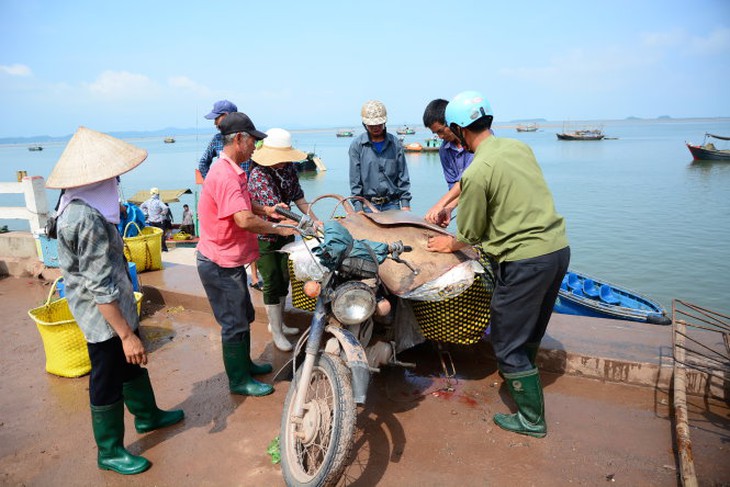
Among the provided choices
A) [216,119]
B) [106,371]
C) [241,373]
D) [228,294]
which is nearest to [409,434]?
[241,373]

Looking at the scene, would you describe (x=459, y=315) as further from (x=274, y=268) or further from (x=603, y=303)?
(x=603, y=303)

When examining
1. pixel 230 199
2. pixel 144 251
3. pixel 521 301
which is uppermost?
pixel 230 199

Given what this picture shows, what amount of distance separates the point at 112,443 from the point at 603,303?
7.34 meters

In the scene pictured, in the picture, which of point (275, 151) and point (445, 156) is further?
point (445, 156)

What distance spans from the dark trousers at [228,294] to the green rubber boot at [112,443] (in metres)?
0.79

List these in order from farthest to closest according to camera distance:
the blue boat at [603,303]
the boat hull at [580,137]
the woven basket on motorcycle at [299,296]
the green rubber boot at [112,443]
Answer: the boat hull at [580,137] < the blue boat at [603,303] < the woven basket on motorcycle at [299,296] < the green rubber boot at [112,443]

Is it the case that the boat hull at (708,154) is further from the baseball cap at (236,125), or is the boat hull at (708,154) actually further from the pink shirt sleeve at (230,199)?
the pink shirt sleeve at (230,199)

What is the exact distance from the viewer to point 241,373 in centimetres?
325

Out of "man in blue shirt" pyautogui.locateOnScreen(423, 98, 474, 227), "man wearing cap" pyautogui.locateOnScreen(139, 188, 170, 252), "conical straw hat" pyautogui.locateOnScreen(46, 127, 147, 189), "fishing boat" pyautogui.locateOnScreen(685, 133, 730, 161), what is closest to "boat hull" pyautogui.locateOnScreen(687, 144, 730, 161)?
"fishing boat" pyautogui.locateOnScreen(685, 133, 730, 161)

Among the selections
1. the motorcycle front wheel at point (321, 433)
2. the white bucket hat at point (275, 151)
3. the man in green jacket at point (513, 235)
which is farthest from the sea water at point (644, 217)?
the motorcycle front wheel at point (321, 433)

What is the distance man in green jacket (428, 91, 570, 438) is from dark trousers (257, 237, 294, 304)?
160 cm

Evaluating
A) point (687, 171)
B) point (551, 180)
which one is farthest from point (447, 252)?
point (687, 171)

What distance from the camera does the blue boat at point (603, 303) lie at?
24.2ft

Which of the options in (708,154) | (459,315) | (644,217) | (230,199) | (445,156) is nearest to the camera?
(230,199)
